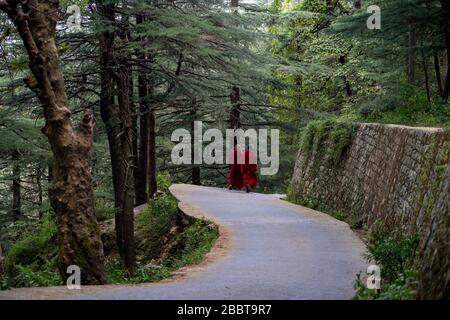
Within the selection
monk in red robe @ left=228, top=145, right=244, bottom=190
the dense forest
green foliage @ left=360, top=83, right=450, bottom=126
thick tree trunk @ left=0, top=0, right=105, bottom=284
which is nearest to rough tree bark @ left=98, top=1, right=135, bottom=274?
the dense forest

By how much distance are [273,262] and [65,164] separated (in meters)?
3.68

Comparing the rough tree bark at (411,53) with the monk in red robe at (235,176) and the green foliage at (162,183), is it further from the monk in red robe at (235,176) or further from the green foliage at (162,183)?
the green foliage at (162,183)

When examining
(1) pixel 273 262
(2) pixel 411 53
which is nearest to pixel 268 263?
(1) pixel 273 262

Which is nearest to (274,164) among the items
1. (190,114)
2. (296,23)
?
(190,114)

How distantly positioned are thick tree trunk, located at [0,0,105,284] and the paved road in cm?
195

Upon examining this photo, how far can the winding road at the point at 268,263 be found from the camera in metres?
7.34

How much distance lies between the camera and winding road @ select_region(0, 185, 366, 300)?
734cm

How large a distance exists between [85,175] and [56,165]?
0.49 meters

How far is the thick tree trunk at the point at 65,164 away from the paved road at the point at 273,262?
195cm

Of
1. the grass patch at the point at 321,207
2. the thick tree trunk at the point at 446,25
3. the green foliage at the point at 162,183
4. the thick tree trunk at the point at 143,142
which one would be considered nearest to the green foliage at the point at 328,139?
the grass patch at the point at 321,207

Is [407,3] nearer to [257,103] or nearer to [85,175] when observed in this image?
[85,175]

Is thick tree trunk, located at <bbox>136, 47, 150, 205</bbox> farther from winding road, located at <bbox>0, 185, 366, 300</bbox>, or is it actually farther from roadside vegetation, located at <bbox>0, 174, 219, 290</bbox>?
winding road, located at <bbox>0, 185, 366, 300</bbox>

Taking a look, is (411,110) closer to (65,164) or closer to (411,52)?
(411,52)
